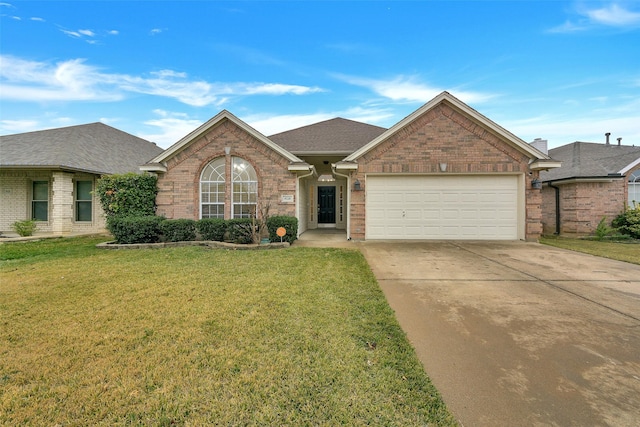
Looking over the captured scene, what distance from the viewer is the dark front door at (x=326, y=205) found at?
1551 cm

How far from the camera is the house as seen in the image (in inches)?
395

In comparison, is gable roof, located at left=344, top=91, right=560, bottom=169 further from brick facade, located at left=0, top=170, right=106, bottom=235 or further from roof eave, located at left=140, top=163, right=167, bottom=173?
brick facade, located at left=0, top=170, right=106, bottom=235

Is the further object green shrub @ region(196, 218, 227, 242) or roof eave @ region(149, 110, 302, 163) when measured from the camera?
roof eave @ region(149, 110, 302, 163)

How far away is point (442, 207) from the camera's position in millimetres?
10320

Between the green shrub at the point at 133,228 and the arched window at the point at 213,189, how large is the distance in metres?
1.83

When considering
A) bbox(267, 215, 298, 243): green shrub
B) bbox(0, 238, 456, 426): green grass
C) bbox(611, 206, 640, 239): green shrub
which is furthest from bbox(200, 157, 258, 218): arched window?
bbox(611, 206, 640, 239): green shrub

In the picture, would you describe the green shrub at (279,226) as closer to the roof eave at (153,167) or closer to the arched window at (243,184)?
the arched window at (243,184)

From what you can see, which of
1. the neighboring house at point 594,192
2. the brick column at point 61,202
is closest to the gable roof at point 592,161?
the neighboring house at point 594,192

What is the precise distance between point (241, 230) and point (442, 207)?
755cm

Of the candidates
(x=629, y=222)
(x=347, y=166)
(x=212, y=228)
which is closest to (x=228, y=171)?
(x=212, y=228)

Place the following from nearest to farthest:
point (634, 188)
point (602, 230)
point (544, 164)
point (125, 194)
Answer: point (544, 164), point (125, 194), point (602, 230), point (634, 188)

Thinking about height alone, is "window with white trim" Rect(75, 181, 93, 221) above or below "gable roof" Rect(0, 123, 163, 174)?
below

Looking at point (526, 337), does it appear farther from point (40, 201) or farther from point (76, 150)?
point (40, 201)

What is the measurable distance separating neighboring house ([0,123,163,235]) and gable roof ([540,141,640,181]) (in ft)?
70.0
